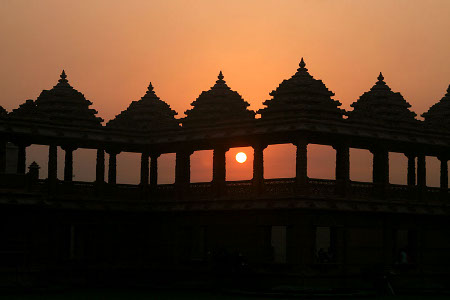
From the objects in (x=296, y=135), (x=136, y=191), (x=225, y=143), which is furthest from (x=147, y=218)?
(x=296, y=135)

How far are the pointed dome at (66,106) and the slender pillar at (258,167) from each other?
783 centimetres

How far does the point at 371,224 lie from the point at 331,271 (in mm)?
3103

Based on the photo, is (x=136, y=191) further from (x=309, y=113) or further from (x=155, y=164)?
(x=309, y=113)

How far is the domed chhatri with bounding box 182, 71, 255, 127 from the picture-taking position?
142ft

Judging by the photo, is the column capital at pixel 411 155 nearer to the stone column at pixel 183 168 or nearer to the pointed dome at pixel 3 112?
the stone column at pixel 183 168

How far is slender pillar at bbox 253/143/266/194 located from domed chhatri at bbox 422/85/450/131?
8.55m

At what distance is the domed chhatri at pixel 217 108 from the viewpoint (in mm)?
43281

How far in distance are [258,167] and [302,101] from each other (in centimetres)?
358

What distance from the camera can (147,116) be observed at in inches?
1850

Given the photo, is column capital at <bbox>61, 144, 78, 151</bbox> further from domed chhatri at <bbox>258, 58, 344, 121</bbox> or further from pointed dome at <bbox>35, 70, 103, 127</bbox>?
domed chhatri at <bbox>258, 58, 344, 121</bbox>

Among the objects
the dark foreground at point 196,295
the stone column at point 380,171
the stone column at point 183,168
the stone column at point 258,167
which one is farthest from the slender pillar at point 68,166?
the stone column at point 380,171

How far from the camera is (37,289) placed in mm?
39375

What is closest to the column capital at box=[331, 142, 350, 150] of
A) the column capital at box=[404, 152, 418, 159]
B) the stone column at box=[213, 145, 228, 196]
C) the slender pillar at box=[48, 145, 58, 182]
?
the column capital at box=[404, 152, 418, 159]

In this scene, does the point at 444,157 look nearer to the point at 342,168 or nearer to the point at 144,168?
the point at 342,168
